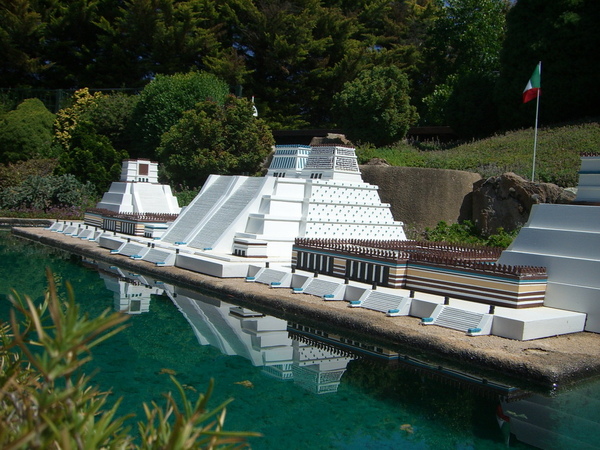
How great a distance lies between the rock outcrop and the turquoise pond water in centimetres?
935

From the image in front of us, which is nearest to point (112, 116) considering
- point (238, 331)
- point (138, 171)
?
point (138, 171)

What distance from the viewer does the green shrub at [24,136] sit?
31.0 metres

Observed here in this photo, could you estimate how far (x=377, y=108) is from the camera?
26.1 meters

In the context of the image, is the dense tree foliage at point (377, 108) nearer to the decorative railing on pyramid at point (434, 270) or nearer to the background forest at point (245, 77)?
the background forest at point (245, 77)

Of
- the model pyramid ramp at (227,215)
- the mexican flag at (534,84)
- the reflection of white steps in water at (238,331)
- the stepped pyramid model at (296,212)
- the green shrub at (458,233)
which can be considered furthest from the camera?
the green shrub at (458,233)

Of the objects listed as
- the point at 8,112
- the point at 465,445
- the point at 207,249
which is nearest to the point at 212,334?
the point at 465,445

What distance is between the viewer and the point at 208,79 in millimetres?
29547

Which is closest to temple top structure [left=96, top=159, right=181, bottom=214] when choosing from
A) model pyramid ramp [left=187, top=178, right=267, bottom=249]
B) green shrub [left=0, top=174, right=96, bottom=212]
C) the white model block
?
green shrub [left=0, top=174, right=96, bottom=212]

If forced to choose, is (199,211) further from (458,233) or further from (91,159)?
(91,159)

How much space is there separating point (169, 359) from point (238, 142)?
60.0ft

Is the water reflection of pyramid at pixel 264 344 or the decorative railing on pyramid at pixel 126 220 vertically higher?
the decorative railing on pyramid at pixel 126 220

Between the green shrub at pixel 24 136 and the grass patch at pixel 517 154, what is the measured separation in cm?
1799

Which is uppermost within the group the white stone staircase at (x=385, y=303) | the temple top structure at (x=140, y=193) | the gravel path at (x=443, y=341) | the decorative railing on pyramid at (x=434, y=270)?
the temple top structure at (x=140, y=193)

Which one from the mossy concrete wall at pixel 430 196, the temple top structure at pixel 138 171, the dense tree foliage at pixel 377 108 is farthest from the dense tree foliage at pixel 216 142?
the mossy concrete wall at pixel 430 196
